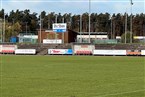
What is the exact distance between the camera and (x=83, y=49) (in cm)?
9119

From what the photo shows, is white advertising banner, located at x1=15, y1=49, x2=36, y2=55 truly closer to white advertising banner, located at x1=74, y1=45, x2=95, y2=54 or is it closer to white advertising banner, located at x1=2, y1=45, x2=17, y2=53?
white advertising banner, located at x1=2, y1=45, x2=17, y2=53

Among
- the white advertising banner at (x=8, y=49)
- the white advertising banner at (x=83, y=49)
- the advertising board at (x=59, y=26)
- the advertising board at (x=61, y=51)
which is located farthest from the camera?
the advertising board at (x=59, y=26)

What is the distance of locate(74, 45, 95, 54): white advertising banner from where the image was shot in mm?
90575

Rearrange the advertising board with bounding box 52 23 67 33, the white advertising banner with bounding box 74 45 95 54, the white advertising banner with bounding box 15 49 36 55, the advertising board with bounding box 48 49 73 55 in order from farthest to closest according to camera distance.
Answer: the advertising board with bounding box 52 23 67 33, the white advertising banner with bounding box 15 49 36 55, the white advertising banner with bounding box 74 45 95 54, the advertising board with bounding box 48 49 73 55

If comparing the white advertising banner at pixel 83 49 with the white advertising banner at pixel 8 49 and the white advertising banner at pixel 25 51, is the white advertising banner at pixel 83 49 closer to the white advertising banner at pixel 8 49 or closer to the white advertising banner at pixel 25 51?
the white advertising banner at pixel 25 51

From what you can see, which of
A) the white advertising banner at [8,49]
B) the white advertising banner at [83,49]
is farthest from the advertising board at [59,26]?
the white advertising banner at [83,49]

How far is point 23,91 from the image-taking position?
56.5 ft

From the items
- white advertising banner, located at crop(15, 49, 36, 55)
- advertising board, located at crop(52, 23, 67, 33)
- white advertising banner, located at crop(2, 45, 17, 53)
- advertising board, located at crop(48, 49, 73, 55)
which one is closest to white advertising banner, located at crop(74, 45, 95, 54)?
advertising board, located at crop(48, 49, 73, 55)

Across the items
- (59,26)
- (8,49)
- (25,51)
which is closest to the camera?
(25,51)

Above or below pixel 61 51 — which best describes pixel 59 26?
above

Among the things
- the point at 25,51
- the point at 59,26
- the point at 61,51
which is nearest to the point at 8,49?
the point at 25,51

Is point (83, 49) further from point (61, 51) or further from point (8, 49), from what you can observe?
point (8, 49)

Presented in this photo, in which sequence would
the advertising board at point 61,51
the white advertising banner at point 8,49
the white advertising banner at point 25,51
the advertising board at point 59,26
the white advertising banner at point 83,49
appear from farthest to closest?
the advertising board at point 59,26 < the white advertising banner at point 8,49 < the white advertising banner at point 25,51 < the white advertising banner at point 83,49 < the advertising board at point 61,51

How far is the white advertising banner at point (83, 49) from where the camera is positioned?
297 feet
